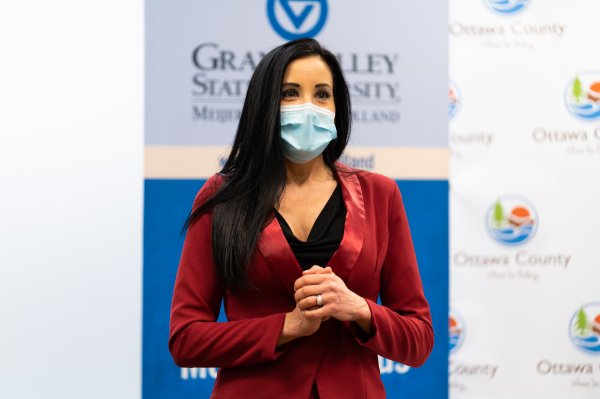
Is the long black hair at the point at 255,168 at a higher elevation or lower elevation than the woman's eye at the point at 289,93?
lower

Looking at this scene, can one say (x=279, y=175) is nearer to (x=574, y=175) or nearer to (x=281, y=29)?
(x=281, y=29)

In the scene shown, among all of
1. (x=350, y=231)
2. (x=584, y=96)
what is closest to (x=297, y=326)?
(x=350, y=231)

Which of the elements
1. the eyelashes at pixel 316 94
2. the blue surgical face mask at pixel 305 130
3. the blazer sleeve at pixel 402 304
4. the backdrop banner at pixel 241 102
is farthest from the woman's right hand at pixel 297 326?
the backdrop banner at pixel 241 102

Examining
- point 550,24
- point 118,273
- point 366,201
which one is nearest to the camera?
point 366,201

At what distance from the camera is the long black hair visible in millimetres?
1584

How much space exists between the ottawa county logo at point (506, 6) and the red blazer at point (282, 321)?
6.10 feet

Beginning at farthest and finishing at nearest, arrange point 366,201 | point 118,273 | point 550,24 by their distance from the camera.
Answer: point 550,24 < point 118,273 < point 366,201

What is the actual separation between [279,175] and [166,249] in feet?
4.92

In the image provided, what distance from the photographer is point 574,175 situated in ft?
10.6

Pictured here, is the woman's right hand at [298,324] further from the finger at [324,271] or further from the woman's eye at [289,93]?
the woman's eye at [289,93]

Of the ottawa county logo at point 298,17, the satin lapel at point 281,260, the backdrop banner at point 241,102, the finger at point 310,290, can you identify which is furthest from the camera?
the ottawa county logo at point 298,17

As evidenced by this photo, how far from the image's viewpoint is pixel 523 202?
10.5 feet

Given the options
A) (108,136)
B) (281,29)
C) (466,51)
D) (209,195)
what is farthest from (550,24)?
(209,195)

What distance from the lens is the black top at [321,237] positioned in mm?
1565
